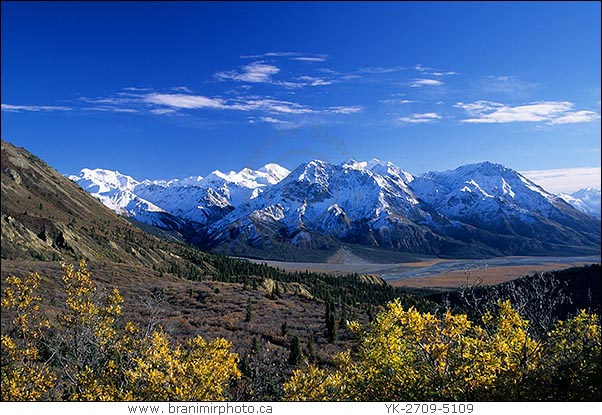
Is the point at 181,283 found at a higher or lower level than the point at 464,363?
lower

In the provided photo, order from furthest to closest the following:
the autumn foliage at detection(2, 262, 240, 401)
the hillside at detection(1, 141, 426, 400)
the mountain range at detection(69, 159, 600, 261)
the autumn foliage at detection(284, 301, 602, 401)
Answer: the mountain range at detection(69, 159, 600, 261) → the hillside at detection(1, 141, 426, 400) → the autumn foliage at detection(2, 262, 240, 401) → the autumn foliage at detection(284, 301, 602, 401)

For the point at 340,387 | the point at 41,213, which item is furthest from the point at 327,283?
the point at 41,213

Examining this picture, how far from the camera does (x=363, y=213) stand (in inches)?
5920

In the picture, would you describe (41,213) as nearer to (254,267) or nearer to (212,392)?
(254,267)

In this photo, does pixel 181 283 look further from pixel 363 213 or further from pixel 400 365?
pixel 363 213

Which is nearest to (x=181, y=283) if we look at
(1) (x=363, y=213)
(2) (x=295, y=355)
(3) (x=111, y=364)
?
(2) (x=295, y=355)

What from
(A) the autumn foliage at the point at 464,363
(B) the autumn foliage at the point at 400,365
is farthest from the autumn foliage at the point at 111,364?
(A) the autumn foliage at the point at 464,363

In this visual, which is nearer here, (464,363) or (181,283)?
(464,363)

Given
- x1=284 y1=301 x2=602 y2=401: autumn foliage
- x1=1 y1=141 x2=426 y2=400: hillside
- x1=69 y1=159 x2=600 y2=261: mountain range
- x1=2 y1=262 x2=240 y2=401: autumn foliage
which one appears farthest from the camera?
x1=69 y1=159 x2=600 y2=261: mountain range

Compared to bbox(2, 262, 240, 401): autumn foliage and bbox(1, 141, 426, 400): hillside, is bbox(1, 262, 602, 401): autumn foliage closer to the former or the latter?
bbox(2, 262, 240, 401): autumn foliage

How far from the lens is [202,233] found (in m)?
58.4

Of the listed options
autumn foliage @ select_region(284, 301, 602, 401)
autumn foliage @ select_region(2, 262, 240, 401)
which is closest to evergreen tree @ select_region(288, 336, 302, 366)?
autumn foliage @ select_region(2, 262, 240, 401)

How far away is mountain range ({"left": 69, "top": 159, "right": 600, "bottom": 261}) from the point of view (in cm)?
5706
